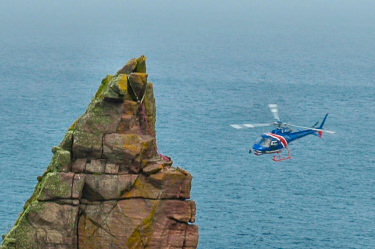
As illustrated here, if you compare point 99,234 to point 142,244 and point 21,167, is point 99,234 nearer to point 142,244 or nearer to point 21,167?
point 142,244

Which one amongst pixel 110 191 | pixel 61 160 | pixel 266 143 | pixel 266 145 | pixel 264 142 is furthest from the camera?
pixel 264 142

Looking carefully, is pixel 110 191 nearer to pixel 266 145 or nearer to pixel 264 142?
pixel 266 145

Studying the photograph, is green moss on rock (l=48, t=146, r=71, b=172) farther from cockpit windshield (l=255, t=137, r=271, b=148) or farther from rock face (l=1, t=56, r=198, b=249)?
cockpit windshield (l=255, t=137, r=271, b=148)

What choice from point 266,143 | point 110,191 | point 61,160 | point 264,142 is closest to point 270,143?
point 266,143

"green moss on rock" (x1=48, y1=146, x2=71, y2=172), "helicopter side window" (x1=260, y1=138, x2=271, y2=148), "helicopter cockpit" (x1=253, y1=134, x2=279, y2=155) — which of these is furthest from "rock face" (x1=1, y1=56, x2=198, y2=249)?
"helicopter side window" (x1=260, y1=138, x2=271, y2=148)

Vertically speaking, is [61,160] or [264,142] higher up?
[61,160]

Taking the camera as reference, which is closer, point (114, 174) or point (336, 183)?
point (114, 174)

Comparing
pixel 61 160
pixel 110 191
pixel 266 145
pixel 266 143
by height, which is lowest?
pixel 266 145

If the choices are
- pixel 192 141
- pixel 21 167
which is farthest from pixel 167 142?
pixel 21 167

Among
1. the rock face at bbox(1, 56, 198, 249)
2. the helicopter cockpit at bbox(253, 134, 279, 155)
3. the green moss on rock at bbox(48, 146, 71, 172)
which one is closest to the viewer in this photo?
the green moss on rock at bbox(48, 146, 71, 172)
